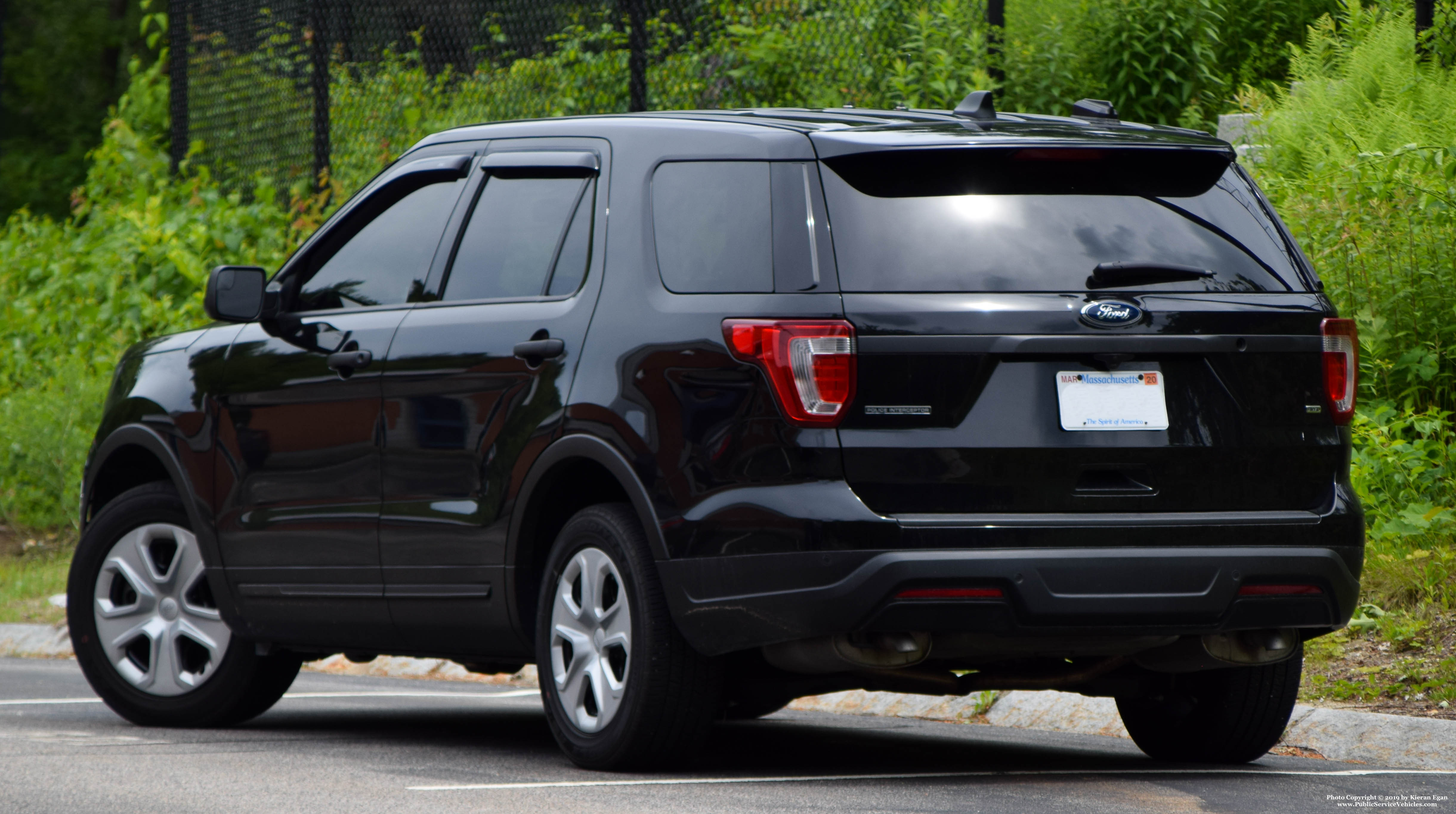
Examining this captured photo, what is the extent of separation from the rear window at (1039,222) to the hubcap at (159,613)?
304 cm

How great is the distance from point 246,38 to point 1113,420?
13.0 metres

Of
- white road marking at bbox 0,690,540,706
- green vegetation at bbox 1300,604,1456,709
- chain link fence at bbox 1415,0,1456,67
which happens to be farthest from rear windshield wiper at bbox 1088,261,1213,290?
chain link fence at bbox 1415,0,1456,67

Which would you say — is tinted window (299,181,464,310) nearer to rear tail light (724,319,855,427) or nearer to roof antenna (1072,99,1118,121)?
rear tail light (724,319,855,427)

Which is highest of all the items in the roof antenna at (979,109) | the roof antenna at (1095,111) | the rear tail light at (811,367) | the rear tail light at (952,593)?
the roof antenna at (979,109)

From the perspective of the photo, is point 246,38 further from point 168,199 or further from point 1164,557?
point 1164,557

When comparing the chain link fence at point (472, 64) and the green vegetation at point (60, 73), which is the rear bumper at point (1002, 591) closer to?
the chain link fence at point (472, 64)

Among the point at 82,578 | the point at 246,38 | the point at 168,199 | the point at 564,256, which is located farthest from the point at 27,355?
the point at 564,256

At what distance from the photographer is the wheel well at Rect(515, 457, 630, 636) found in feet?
18.7

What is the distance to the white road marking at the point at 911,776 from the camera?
539 centimetres

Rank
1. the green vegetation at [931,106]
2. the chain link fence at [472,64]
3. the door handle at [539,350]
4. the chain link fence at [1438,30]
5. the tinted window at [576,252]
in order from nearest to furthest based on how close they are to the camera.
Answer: the door handle at [539,350] → the tinted window at [576,252] → the green vegetation at [931,106] → the chain link fence at [1438,30] → the chain link fence at [472,64]

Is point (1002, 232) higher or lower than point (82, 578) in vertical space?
higher

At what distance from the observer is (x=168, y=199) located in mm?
17062

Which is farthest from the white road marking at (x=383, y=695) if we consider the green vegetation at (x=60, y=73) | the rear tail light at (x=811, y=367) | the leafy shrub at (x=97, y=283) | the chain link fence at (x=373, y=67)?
the green vegetation at (x=60, y=73)

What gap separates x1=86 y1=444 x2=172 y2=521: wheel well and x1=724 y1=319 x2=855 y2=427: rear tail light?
3.29 m
